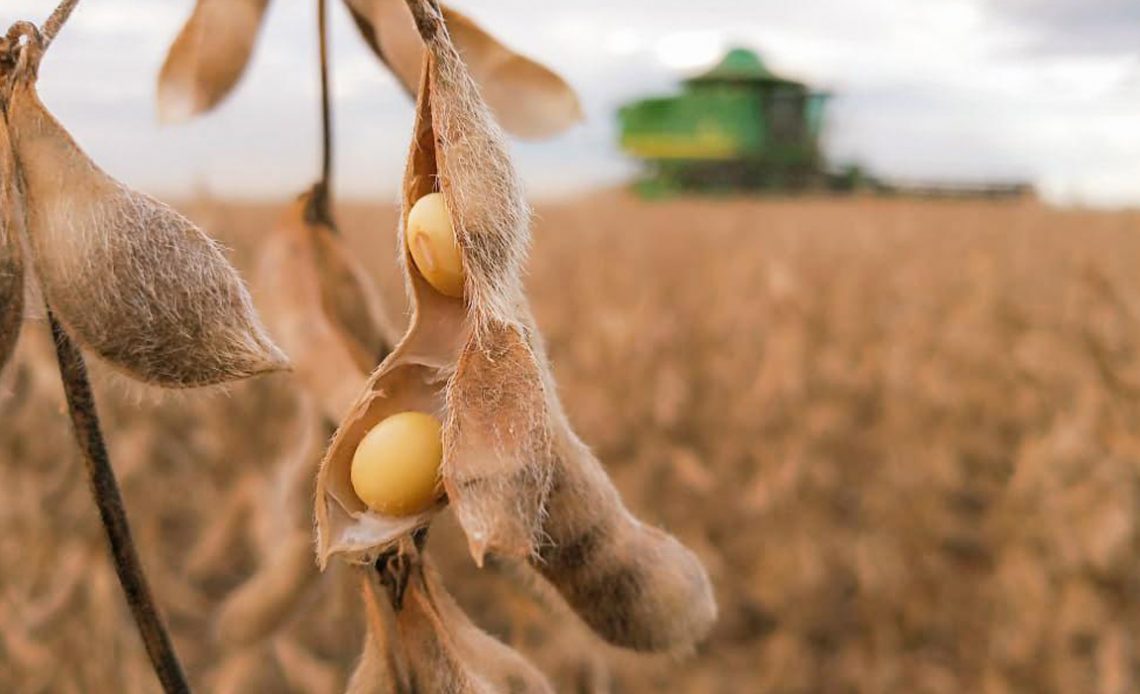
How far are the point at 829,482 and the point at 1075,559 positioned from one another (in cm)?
96

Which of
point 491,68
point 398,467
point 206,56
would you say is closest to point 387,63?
point 491,68

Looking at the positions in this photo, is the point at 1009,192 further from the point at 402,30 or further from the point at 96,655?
the point at 402,30

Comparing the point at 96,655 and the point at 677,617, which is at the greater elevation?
→ the point at 677,617

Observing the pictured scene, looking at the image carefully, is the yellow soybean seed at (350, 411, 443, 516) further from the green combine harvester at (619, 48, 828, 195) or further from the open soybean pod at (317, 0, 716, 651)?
the green combine harvester at (619, 48, 828, 195)

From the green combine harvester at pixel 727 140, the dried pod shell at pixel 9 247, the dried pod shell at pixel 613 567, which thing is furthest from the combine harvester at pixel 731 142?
the dried pod shell at pixel 9 247

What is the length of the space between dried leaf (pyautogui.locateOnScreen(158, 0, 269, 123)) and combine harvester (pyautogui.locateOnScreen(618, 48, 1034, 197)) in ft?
61.6

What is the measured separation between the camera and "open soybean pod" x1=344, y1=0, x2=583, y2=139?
605 millimetres

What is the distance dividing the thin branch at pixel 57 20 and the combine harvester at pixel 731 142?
62.5ft

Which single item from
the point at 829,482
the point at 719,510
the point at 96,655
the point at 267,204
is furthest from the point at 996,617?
the point at 267,204

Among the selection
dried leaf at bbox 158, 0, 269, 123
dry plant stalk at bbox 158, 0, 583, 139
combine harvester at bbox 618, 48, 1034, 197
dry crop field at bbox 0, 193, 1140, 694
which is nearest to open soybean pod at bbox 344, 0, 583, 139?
dry plant stalk at bbox 158, 0, 583, 139

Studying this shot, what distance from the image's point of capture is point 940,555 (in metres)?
4.39

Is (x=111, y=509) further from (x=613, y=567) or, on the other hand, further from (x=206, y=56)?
(x=206, y=56)

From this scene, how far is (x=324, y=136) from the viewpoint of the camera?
0.69 metres

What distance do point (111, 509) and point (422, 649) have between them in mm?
154
